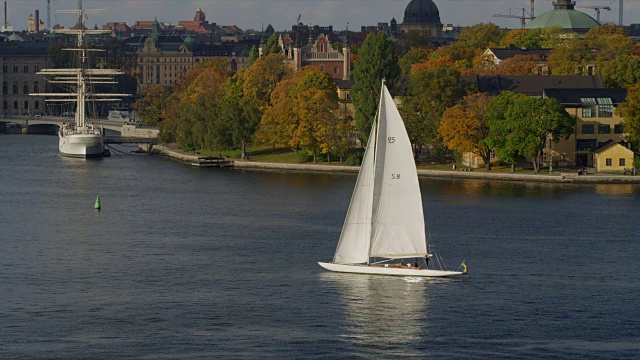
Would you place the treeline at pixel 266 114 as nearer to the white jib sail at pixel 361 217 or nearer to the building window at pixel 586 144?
the building window at pixel 586 144

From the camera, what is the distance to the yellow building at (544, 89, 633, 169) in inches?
5300

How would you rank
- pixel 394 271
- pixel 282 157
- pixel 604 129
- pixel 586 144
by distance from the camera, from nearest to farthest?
1. pixel 394 271
2. pixel 586 144
3. pixel 604 129
4. pixel 282 157

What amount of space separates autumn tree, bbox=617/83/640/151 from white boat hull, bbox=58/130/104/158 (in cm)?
6182

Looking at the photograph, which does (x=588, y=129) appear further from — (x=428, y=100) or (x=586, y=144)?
(x=428, y=100)

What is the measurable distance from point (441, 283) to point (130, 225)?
30.8 m

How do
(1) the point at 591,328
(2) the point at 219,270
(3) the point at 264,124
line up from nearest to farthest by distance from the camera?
(1) the point at 591,328, (2) the point at 219,270, (3) the point at 264,124

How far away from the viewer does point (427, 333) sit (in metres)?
61.4

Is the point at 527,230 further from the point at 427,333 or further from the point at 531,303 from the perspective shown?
the point at 427,333

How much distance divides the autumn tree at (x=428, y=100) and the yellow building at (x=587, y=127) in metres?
9.02

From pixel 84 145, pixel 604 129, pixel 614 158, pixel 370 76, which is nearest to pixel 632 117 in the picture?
pixel 604 129

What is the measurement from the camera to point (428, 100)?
139375 millimetres

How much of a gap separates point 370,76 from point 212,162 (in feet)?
59.8

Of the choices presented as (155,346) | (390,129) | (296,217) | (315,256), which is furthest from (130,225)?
(155,346)

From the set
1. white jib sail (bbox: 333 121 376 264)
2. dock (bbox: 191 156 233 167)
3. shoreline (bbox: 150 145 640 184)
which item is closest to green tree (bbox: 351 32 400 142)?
shoreline (bbox: 150 145 640 184)
